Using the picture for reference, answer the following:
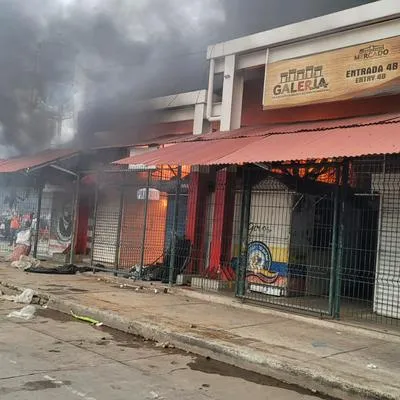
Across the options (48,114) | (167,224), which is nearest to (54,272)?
(167,224)

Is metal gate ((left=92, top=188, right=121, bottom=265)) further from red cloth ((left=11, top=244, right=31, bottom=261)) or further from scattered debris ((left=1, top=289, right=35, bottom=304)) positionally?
scattered debris ((left=1, top=289, right=35, bottom=304))

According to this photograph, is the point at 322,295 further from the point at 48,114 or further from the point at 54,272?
the point at 48,114

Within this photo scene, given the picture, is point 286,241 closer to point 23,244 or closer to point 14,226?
point 23,244

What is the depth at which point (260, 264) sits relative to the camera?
30.3 ft

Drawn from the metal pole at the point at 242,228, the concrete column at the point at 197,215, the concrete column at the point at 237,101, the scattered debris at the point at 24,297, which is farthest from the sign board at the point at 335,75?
the scattered debris at the point at 24,297

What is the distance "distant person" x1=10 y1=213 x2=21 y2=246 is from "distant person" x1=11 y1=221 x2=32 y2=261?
84 centimetres

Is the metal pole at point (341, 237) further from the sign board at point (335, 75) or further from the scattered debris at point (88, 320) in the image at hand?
the scattered debris at point (88, 320)

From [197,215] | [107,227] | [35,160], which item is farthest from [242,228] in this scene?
[35,160]

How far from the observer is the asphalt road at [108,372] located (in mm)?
4238

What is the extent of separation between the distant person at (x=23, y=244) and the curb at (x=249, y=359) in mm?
6165

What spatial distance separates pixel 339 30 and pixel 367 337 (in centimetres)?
485

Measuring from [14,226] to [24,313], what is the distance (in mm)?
8262

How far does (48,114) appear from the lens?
12.7m

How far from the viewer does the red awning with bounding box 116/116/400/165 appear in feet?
20.8
